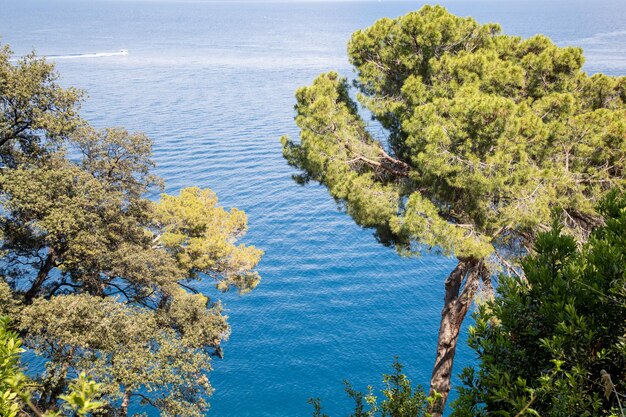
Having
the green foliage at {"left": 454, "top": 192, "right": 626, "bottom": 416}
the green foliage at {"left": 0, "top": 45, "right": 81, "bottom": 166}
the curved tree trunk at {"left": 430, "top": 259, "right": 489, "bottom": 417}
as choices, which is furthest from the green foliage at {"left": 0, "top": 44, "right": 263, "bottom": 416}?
the green foliage at {"left": 454, "top": 192, "right": 626, "bottom": 416}

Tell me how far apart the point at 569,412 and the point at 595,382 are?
0.40 metres

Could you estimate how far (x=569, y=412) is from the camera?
14.7ft

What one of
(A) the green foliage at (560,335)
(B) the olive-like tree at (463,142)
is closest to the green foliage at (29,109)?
(B) the olive-like tree at (463,142)

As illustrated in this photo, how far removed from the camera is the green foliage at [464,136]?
442 inches

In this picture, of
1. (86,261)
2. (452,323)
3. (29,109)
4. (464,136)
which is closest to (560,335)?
(464,136)

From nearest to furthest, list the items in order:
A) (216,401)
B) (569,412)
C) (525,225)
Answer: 1. (569,412)
2. (525,225)
3. (216,401)

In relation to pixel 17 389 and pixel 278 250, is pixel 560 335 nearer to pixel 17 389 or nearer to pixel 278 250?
pixel 17 389

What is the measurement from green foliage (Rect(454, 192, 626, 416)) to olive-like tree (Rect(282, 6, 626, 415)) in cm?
541

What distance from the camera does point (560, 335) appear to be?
4797mm

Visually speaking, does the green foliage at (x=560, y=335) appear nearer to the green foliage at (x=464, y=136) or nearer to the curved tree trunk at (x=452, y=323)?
the green foliage at (x=464, y=136)

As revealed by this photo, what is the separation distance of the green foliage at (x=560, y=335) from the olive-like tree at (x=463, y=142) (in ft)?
17.7

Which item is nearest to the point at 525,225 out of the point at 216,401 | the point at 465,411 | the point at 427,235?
the point at 427,235

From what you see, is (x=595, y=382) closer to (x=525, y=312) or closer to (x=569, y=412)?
(x=569, y=412)

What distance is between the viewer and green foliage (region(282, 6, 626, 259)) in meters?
11.2
